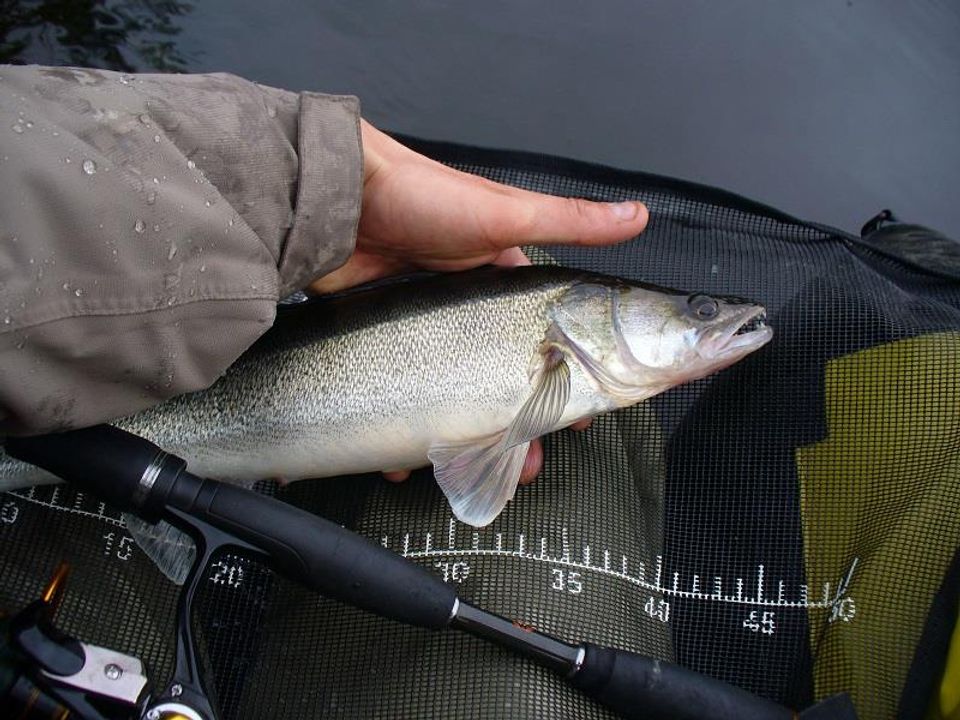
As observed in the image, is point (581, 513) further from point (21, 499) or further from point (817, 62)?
point (817, 62)

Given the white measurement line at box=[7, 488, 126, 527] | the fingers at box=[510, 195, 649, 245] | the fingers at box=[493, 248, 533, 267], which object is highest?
the fingers at box=[510, 195, 649, 245]

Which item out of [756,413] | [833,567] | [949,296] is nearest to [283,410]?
[756,413]

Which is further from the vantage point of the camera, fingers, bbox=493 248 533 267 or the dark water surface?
the dark water surface

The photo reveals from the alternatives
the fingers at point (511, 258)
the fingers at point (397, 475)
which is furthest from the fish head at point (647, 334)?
the fingers at point (397, 475)

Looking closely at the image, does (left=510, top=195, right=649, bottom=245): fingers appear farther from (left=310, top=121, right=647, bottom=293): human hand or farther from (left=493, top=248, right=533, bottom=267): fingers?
(left=493, top=248, right=533, bottom=267): fingers

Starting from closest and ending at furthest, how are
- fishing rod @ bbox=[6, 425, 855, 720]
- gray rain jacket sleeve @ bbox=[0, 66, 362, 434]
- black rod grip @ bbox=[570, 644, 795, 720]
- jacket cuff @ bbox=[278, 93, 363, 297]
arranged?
gray rain jacket sleeve @ bbox=[0, 66, 362, 434] → fishing rod @ bbox=[6, 425, 855, 720] → black rod grip @ bbox=[570, 644, 795, 720] → jacket cuff @ bbox=[278, 93, 363, 297]

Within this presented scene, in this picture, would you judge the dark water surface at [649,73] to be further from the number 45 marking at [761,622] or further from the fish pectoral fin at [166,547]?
the fish pectoral fin at [166,547]

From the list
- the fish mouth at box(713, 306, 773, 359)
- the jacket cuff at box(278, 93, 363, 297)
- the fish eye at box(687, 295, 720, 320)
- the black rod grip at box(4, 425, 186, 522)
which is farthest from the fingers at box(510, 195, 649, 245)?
the black rod grip at box(4, 425, 186, 522)
